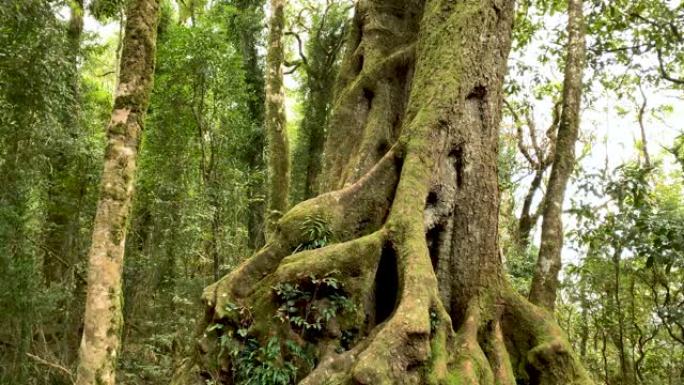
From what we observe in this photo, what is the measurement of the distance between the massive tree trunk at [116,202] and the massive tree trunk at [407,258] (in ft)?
4.14

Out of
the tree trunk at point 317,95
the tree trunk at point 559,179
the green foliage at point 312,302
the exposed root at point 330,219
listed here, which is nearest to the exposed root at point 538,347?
the tree trunk at point 559,179

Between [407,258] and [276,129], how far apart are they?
5964 millimetres

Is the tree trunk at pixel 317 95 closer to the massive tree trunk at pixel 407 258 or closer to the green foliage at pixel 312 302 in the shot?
the massive tree trunk at pixel 407 258

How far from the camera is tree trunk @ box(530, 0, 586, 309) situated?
19.4ft

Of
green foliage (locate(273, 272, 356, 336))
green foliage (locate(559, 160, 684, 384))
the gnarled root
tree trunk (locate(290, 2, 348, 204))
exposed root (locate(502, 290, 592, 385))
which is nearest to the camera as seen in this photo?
the gnarled root

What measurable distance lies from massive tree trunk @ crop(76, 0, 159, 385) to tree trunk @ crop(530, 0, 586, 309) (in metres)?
4.26

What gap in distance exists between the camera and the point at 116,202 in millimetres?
5320

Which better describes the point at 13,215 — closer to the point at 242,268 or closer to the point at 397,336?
the point at 242,268

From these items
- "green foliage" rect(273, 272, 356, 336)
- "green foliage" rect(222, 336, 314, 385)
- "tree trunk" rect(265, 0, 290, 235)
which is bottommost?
"green foliage" rect(222, 336, 314, 385)

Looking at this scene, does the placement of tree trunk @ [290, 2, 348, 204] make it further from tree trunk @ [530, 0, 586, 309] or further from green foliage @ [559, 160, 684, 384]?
tree trunk @ [530, 0, 586, 309]

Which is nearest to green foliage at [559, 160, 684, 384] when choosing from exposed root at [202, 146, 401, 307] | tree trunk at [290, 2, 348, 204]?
exposed root at [202, 146, 401, 307]

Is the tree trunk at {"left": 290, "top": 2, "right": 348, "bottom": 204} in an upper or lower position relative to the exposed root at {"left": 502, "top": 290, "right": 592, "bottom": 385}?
upper

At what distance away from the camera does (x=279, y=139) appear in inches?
385

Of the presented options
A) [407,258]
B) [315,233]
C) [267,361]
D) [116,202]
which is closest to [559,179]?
[407,258]
